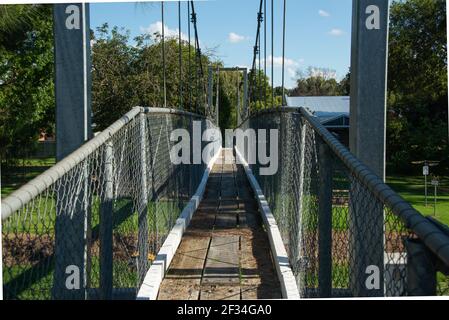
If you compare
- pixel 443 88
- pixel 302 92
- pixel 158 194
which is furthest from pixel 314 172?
pixel 302 92

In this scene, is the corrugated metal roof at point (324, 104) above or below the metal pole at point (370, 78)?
above

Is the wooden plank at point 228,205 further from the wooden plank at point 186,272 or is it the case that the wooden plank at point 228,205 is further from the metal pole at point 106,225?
the metal pole at point 106,225

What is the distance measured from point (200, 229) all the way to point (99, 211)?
220 centimetres

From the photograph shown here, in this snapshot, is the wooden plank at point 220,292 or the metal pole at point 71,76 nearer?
the metal pole at point 71,76

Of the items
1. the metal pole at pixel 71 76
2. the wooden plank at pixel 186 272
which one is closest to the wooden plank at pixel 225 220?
the wooden plank at pixel 186 272

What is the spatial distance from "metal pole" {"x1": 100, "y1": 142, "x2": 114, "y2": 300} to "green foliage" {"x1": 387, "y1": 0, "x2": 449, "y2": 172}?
47.7 ft

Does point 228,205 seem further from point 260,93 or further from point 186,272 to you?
point 260,93

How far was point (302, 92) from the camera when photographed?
177 ft

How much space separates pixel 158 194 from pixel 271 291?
94 centimetres

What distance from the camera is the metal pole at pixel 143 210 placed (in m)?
2.84

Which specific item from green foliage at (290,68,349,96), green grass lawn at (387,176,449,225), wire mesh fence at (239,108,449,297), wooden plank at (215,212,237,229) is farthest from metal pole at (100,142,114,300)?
green foliage at (290,68,349,96)

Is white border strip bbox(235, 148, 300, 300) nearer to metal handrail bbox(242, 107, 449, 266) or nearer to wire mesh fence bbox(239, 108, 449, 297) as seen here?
wire mesh fence bbox(239, 108, 449, 297)

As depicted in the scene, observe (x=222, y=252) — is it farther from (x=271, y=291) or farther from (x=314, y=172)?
(x=314, y=172)

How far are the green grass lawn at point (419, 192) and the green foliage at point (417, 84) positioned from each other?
497 mm
